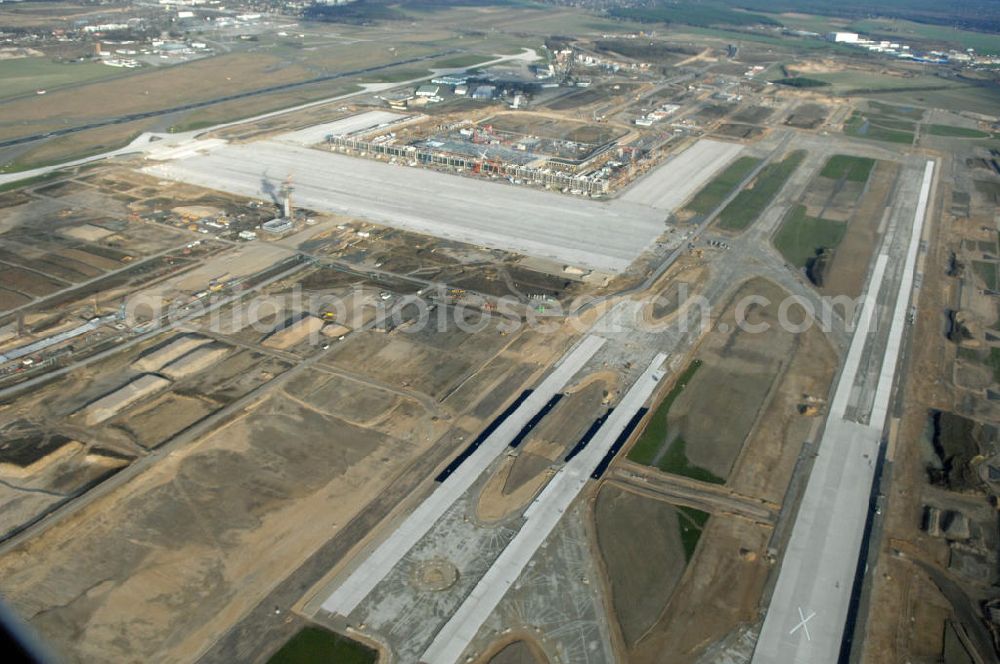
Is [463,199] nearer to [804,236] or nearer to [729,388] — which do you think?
[804,236]

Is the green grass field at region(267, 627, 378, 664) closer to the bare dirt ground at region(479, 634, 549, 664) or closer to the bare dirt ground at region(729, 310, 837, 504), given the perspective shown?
the bare dirt ground at region(479, 634, 549, 664)

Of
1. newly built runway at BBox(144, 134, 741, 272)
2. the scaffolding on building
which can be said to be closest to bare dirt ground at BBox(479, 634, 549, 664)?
newly built runway at BBox(144, 134, 741, 272)

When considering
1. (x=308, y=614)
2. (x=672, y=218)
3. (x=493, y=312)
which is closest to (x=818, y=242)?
(x=672, y=218)

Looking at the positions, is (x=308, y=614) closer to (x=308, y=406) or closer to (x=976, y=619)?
(x=308, y=406)

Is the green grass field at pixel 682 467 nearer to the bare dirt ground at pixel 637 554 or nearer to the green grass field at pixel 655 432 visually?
the green grass field at pixel 655 432

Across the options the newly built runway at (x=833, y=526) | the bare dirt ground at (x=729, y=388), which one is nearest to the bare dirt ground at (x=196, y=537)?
the bare dirt ground at (x=729, y=388)
